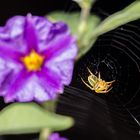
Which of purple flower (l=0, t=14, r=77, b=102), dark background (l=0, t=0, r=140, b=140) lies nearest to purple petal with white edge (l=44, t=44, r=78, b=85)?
purple flower (l=0, t=14, r=77, b=102)

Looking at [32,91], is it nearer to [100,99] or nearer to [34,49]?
[34,49]

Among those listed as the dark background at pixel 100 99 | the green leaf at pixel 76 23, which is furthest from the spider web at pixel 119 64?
the green leaf at pixel 76 23

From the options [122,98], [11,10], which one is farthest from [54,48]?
[122,98]

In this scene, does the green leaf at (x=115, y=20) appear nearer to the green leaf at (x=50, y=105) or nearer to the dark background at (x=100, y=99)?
the green leaf at (x=50, y=105)

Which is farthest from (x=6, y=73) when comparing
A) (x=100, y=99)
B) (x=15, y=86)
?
(x=100, y=99)

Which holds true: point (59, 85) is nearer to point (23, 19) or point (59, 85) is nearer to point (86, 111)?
point (23, 19)

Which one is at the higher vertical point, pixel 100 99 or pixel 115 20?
pixel 115 20

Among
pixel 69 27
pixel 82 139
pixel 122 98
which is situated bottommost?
pixel 82 139
